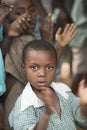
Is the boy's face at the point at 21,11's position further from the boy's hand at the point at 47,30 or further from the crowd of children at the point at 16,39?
the boy's hand at the point at 47,30

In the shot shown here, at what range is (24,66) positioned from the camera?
2.34 metres

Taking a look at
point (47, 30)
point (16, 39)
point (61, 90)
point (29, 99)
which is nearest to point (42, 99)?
point (29, 99)

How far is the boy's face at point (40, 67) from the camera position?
2230 millimetres

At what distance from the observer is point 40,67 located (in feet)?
7.38

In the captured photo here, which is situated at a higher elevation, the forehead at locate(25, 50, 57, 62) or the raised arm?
the forehead at locate(25, 50, 57, 62)

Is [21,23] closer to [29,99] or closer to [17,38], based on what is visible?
[17,38]

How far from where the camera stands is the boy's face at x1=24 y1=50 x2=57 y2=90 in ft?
7.32

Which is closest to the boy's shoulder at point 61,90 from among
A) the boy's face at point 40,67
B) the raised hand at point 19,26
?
the boy's face at point 40,67

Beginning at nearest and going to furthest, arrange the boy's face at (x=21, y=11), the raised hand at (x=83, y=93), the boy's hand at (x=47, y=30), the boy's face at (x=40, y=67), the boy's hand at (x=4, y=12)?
the raised hand at (x=83, y=93) < the boy's face at (x=40, y=67) < the boy's hand at (x=4, y=12) < the boy's face at (x=21, y=11) < the boy's hand at (x=47, y=30)

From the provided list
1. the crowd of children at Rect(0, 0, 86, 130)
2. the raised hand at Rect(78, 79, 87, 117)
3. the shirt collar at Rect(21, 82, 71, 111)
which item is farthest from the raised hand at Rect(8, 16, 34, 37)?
the raised hand at Rect(78, 79, 87, 117)

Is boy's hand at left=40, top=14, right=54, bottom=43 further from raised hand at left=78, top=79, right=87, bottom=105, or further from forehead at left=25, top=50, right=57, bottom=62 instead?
raised hand at left=78, top=79, right=87, bottom=105

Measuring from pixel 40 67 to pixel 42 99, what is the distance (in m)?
0.15

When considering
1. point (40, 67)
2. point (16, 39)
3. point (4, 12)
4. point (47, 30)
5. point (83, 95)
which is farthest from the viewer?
point (47, 30)

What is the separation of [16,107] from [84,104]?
0.33m
